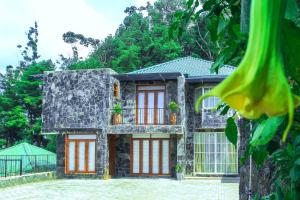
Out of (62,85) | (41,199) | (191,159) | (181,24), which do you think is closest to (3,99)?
(62,85)

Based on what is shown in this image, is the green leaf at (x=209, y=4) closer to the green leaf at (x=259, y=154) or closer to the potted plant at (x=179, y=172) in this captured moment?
the green leaf at (x=259, y=154)

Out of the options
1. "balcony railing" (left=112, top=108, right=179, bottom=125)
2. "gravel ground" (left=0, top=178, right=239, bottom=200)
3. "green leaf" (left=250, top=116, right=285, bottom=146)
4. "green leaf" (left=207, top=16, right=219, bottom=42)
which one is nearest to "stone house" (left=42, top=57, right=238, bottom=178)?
"balcony railing" (left=112, top=108, right=179, bottom=125)

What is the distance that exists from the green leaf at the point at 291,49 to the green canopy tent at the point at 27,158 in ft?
53.9

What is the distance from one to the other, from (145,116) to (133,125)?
702mm

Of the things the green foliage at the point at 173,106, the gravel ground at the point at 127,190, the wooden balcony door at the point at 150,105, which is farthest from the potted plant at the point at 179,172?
the green foliage at the point at 173,106

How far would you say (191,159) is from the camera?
52.0 feet

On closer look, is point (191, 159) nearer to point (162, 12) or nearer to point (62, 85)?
point (62, 85)

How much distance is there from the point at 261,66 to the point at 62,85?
16.5 metres

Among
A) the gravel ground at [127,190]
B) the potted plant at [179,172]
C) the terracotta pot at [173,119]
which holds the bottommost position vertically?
the gravel ground at [127,190]

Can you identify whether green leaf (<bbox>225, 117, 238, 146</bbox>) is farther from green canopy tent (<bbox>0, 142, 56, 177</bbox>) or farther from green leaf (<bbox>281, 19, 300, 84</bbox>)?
green canopy tent (<bbox>0, 142, 56, 177</bbox>)

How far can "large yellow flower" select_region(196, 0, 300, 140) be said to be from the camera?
0.26m

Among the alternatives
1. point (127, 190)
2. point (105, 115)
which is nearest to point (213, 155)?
point (105, 115)

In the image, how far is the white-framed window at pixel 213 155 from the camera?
51.1ft

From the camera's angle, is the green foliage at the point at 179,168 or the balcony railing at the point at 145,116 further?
the balcony railing at the point at 145,116
